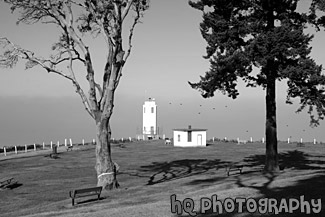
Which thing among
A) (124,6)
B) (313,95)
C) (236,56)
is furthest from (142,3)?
(313,95)

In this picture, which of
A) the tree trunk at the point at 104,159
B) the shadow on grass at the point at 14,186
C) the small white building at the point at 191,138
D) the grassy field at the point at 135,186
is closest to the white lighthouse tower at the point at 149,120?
the small white building at the point at 191,138

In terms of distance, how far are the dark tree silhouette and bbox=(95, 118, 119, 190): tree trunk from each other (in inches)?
311

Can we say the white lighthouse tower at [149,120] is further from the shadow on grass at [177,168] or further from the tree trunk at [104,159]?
the tree trunk at [104,159]

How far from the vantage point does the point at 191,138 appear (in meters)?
61.7

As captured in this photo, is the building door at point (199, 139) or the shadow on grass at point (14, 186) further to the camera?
the building door at point (199, 139)

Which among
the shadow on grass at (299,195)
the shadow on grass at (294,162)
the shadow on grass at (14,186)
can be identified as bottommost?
the shadow on grass at (14,186)

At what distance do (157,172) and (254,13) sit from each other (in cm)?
1513

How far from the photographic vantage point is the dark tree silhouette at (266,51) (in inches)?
912

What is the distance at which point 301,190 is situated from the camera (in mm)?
16250

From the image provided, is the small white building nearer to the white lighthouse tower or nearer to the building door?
the building door

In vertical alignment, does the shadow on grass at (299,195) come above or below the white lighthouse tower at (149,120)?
below

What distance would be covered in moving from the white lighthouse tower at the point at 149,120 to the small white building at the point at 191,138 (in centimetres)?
1548

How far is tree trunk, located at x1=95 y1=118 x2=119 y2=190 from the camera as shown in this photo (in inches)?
866

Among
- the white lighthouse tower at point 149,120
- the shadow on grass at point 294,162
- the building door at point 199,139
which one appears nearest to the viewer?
the shadow on grass at point 294,162
